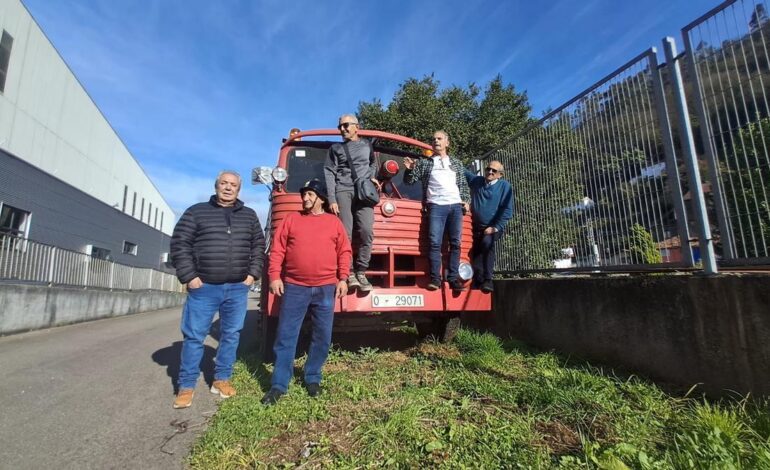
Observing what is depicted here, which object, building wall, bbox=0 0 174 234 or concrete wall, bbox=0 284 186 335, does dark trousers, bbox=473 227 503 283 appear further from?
building wall, bbox=0 0 174 234

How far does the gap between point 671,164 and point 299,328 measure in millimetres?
3366

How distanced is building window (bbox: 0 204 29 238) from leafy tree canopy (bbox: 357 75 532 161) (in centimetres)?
1199

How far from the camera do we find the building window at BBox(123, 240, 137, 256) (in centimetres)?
2482

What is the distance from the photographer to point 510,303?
5.17 m

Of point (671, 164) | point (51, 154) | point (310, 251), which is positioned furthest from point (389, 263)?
point (51, 154)

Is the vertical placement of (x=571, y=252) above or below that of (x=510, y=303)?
above

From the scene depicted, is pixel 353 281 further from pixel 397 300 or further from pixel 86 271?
Result: pixel 86 271

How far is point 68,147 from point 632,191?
2344cm

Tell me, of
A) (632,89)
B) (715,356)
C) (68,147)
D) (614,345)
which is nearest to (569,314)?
(614,345)

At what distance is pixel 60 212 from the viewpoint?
55.1 feet

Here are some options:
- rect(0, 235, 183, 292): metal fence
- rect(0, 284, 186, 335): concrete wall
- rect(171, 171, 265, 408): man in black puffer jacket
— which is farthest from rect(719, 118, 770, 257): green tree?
rect(0, 235, 183, 292): metal fence

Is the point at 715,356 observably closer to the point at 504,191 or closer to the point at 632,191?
the point at 632,191

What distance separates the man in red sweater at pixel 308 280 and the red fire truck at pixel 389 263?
0.49 metres

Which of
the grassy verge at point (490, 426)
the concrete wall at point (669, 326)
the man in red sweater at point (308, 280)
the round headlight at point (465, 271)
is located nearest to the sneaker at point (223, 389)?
the grassy verge at point (490, 426)
